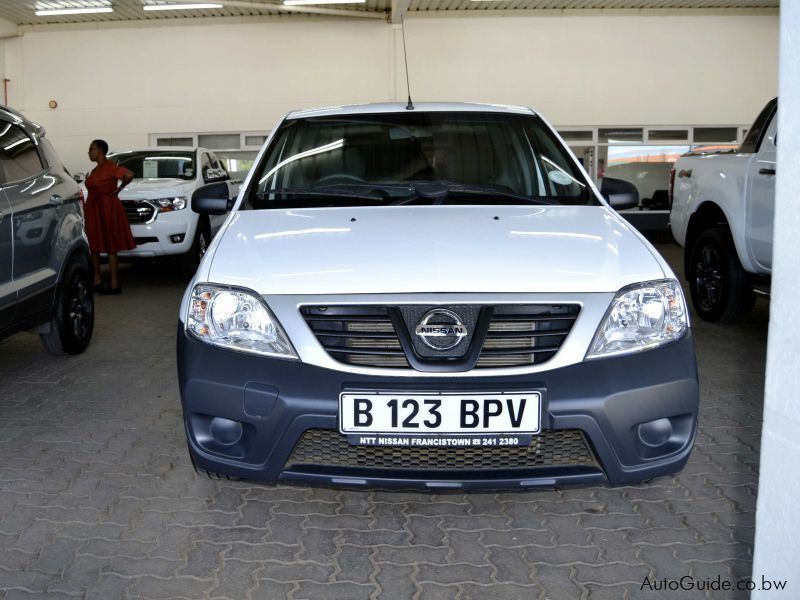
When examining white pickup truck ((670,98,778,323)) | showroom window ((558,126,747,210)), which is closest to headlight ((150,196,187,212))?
white pickup truck ((670,98,778,323))

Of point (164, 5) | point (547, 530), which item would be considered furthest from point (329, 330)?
point (164, 5)

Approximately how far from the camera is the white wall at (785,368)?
146cm

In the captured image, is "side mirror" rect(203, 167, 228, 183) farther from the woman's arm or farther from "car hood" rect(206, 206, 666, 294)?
"car hood" rect(206, 206, 666, 294)

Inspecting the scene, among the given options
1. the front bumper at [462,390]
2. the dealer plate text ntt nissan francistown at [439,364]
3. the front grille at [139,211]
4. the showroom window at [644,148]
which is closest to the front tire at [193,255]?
the front grille at [139,211]

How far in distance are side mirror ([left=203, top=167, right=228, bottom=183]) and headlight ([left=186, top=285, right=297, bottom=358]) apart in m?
7.83

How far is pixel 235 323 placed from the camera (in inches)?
108

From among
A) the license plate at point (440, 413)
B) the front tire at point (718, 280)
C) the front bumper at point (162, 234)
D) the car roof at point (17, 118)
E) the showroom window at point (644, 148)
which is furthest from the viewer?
the showroom window at point (644, 148)

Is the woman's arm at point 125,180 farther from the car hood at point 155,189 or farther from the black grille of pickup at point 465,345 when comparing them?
the black grille of pickup at point 465,345

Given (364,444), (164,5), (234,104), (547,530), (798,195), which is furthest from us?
(234,104)

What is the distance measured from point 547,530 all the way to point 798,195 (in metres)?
1.86

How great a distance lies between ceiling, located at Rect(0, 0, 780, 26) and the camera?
14.5 m

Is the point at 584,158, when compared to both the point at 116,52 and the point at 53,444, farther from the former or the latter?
A: the point at 53,444

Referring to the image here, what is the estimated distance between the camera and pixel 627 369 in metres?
2.60

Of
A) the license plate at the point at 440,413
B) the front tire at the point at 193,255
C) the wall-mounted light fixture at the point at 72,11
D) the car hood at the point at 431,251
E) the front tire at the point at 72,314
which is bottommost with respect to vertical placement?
the front tire at the point at 193,255
